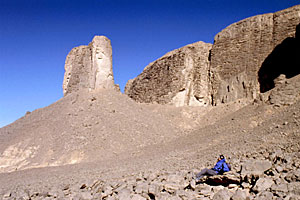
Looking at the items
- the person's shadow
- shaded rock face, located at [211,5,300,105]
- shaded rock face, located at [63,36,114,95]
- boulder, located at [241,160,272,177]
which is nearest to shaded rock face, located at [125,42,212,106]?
shaded rock face, located at [211,5,300,105]

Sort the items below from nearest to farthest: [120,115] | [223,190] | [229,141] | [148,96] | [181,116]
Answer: [223,190] < [229,141] < [120,115] < [181,116] < [148,96]

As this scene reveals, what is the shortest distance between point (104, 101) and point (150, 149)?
548cm

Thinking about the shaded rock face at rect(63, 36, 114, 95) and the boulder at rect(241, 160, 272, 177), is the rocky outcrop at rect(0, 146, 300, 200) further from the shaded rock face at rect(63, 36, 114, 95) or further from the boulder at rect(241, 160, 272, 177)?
the shaded rock face at rect(63, 36, 114, 95)

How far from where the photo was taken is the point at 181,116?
1706 centimetres

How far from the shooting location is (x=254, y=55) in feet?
56.1

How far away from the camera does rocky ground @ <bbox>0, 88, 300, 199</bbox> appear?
5.41m

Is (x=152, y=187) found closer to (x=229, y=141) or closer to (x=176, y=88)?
(x=229, y=141)

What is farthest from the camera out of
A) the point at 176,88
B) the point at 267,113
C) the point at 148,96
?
the point at 148,96

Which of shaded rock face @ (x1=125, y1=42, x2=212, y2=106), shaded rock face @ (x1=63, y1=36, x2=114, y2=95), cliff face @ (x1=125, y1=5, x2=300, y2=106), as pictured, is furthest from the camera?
shaded rock face @ (x1=125, y1=42, x2=212, y2=106)

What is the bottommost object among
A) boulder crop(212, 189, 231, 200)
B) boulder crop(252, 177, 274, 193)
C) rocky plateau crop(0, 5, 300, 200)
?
boulder crop(212, 189, 231, 200)

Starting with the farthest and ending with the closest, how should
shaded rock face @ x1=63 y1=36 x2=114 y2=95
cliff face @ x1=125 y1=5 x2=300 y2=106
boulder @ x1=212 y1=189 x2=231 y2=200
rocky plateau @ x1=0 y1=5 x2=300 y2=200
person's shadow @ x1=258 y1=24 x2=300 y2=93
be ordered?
shaded rock face @ x1=63 y1=36 x2=114 y2=95 → cliff face @ x1=125 y1=5 x2=300 y2=106 → person's shadow @ x1=258 y1=24 x2=300 y2=93 → rocky plateau @ x1=0 y1=5 x2=300 y2=200 → boulder @ x1=212 y1=189 x2=231 y2=200

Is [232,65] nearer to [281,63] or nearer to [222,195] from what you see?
[281,63]

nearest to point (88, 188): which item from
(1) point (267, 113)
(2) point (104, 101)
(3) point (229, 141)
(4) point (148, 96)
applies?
(3) point (229, 141)

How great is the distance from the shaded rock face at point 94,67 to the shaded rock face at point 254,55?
719cm
